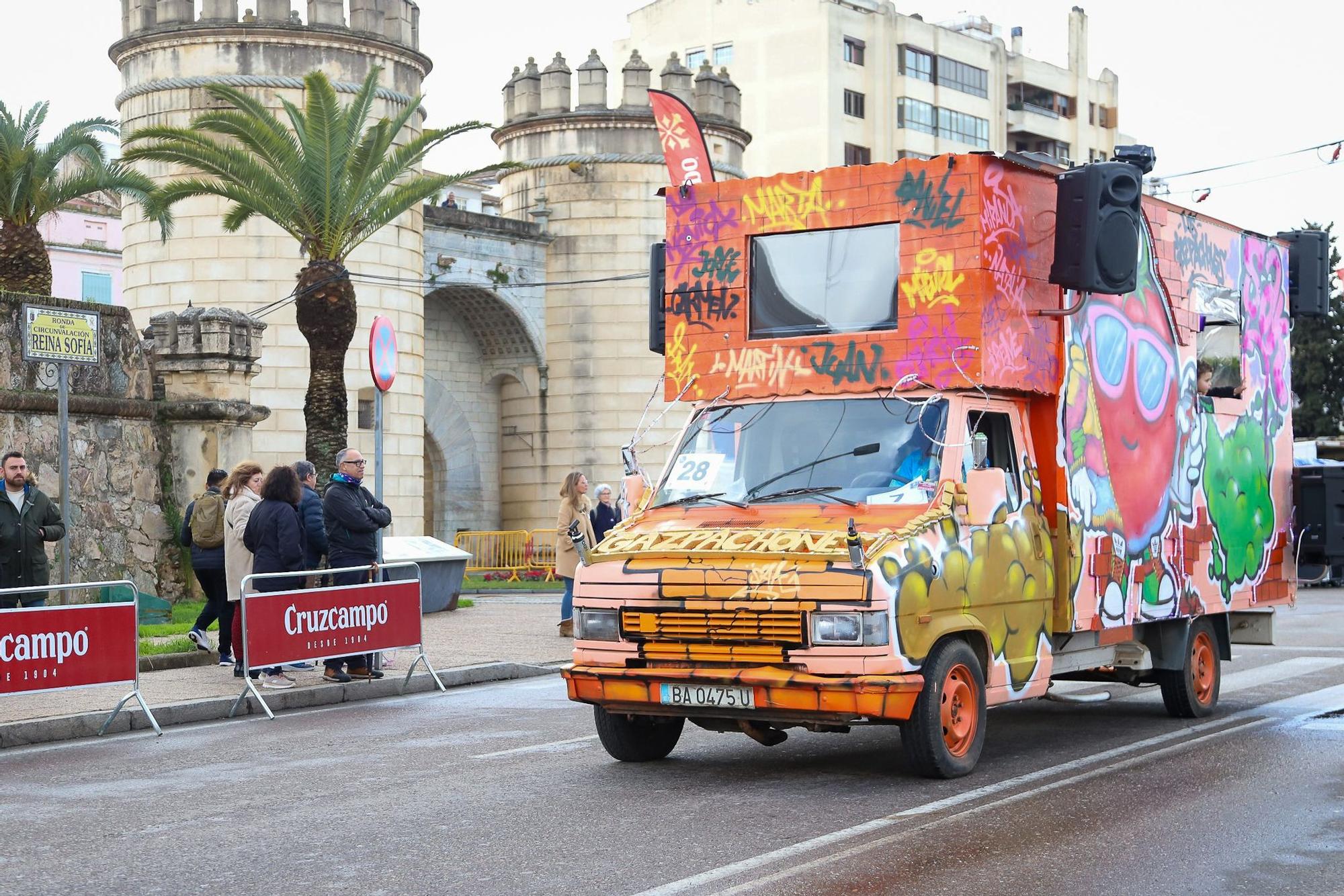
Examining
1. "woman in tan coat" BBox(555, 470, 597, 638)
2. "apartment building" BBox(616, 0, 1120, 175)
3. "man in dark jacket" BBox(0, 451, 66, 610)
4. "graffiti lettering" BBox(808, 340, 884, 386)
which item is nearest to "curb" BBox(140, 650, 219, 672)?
"man in dark jacket" BBox(0, 451, 66, 610)

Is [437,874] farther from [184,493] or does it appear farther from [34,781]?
[184,493]

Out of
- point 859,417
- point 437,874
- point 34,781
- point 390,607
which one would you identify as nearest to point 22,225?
point 390,607

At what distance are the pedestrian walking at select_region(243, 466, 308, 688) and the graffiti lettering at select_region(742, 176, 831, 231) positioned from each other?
537 cm

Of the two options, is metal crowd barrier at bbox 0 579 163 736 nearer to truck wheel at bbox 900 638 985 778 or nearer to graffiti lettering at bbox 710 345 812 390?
graffiti lettering at bbox 710 345 812 390

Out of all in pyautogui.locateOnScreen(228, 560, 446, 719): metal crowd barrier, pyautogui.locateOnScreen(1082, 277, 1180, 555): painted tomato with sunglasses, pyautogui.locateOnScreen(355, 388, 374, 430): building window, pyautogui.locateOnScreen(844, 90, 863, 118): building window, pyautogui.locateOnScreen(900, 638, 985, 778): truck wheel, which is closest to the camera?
pyautogui.locateOnScreen(900, 638, 985, 778): truck wheel

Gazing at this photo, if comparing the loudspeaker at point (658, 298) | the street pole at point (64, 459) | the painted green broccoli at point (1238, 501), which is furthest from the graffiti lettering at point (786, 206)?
the street pole at point (64, 459)

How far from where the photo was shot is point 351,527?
45.5 feet

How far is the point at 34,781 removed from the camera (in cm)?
954

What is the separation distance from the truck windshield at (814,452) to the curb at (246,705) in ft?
15.3

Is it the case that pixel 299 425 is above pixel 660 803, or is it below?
above

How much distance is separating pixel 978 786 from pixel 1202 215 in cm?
513

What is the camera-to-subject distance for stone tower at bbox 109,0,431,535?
3234cm

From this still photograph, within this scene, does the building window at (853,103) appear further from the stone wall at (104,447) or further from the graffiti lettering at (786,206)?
the graffiti lettering at (786,206)

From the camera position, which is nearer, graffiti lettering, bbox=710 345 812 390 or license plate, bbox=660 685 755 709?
license plate, bbox=660 685 755 709
